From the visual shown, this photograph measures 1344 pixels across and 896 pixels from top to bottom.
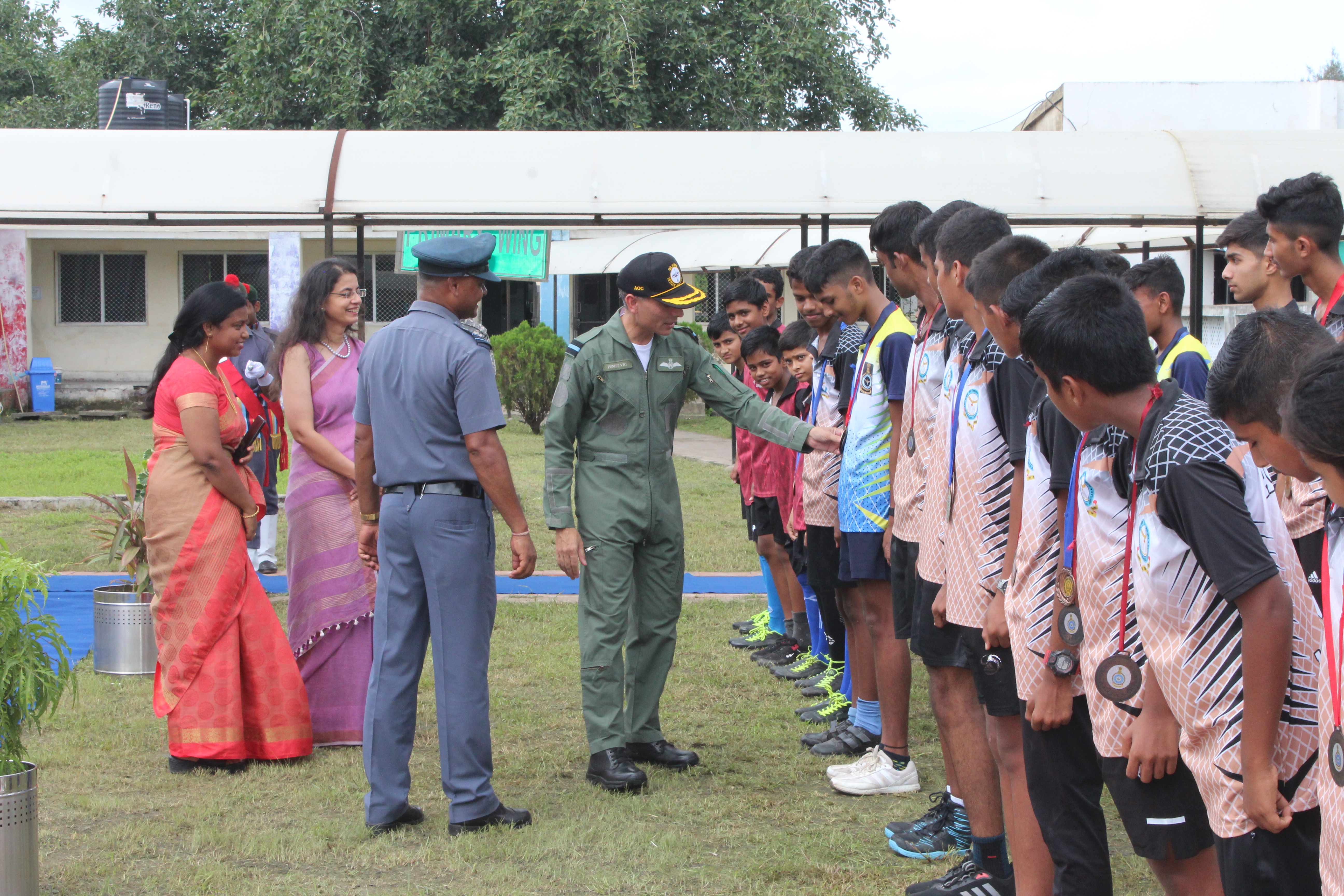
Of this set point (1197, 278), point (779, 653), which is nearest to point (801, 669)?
point (779, 653)

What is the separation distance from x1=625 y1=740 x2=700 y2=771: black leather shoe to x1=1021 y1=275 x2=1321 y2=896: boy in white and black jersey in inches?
106

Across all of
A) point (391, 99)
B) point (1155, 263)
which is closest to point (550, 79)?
point (391, 99)

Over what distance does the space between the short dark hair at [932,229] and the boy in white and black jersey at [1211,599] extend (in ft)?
4.28

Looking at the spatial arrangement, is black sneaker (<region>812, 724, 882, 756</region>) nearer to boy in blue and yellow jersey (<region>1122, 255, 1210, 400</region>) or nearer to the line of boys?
the line of boys

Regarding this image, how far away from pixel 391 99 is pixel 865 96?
890 cm

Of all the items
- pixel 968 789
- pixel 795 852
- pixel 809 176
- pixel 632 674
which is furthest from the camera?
pixel 809 176

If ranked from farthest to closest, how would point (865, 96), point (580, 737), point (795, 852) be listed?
point (865, 96) → point (580, 737) → point (795, 852)

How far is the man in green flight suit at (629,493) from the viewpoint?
15.2 feet

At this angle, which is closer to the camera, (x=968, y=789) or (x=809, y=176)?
(x=968, y=789)

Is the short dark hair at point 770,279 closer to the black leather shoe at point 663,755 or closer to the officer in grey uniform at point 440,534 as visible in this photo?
the black leather shoe at point 663,755

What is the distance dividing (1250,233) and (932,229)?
65.4 inches

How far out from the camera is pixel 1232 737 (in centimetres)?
213

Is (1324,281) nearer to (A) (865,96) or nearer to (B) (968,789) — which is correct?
(B) (968,789)

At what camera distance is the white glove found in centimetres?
727
